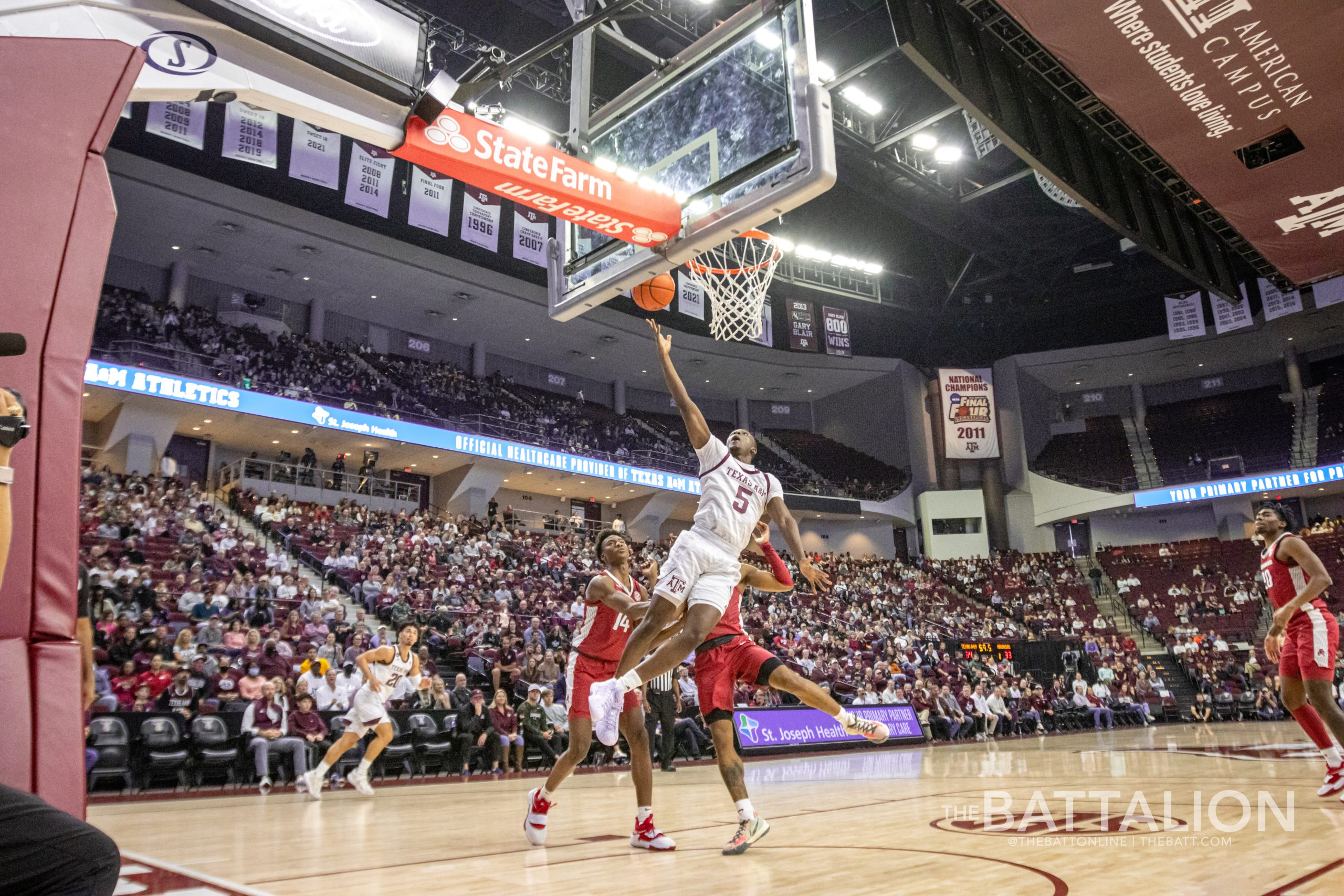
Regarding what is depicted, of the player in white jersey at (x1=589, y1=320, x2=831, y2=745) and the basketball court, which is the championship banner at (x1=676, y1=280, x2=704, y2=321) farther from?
the player in white jersey at (x1=589, y1=320, x2=831, y2=745)

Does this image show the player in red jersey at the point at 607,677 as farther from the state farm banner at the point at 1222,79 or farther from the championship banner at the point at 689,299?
the championship banner at the point at 689,299

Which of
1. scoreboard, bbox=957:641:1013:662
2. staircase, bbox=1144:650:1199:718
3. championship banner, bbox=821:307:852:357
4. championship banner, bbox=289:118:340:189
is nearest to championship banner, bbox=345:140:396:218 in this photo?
championship banner, bbox=289:118:340:189

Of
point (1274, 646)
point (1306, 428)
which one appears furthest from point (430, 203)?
point (1306, 428)

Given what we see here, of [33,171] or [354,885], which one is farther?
[354,885]

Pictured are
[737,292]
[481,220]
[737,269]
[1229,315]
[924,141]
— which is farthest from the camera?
[1229,315]

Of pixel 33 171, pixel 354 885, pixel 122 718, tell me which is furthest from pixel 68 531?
pixel 122 718

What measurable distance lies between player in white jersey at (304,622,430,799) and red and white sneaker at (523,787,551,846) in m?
3.65

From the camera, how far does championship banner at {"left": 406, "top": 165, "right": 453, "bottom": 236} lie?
21562 millimetres

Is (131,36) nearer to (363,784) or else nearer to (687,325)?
(363,784)

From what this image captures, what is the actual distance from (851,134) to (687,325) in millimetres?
10240

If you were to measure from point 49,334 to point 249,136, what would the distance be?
1832cm

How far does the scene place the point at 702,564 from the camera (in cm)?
484

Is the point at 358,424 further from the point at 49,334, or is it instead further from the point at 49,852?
the point at 49,852

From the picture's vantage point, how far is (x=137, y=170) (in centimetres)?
1978
